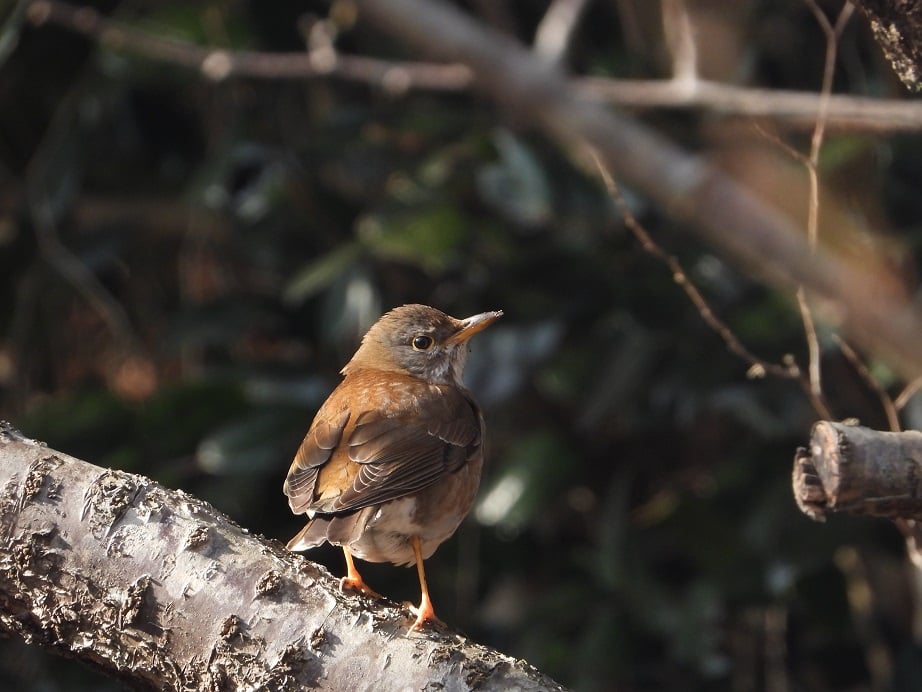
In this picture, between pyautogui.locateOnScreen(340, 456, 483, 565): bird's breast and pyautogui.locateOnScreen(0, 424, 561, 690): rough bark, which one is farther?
pyautogui.locateOnScreen(340, 456, 483, 565): bird's breast

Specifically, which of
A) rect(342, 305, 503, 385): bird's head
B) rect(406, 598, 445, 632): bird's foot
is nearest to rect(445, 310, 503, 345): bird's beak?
rect(342, 305, 503, 385): bird's head

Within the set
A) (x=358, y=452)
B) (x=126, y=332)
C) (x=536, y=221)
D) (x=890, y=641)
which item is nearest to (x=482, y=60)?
(x=358, y=452)

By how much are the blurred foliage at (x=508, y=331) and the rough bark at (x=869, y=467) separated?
2164 mm

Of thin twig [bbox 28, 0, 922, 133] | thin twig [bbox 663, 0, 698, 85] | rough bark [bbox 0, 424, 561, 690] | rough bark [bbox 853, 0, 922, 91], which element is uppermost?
rough bark [bbox 853, 0, 922, 91]

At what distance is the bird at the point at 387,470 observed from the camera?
365 cm

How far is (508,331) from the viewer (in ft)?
16.6

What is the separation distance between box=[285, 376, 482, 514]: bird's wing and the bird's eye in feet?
1.72

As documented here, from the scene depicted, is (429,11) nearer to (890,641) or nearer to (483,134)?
(483,134)

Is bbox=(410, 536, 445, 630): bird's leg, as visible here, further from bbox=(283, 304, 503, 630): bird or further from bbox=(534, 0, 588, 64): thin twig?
bbox=(534, 0, 588, 64): thin twig

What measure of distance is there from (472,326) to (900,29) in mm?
2162

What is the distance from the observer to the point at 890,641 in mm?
5297

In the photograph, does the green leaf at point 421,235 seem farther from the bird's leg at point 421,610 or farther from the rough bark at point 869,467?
the rough bark at point 869,467

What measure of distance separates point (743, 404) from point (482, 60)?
1.74 metres

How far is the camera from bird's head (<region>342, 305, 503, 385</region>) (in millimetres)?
Answer: 4703
